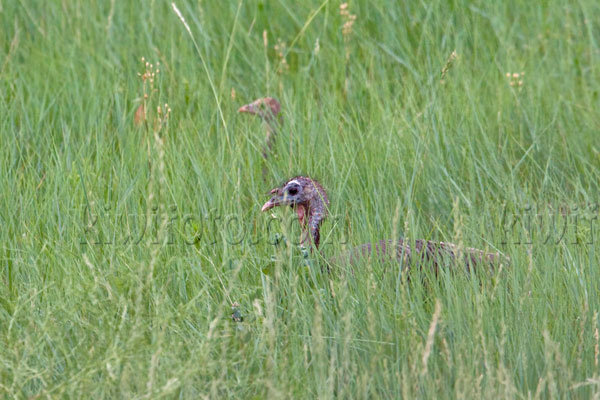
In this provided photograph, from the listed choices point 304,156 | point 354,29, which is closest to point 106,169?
point 304,156

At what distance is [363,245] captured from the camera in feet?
12.3

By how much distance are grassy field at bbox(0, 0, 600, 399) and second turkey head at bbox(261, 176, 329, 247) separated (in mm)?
68

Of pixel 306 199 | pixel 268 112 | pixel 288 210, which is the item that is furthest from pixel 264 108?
pixel 288 210

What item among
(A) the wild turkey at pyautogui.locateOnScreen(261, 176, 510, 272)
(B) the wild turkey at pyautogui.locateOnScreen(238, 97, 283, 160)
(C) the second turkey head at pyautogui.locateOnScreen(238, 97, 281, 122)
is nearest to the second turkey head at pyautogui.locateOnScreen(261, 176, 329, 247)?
(A) the wild turkey at pyautogui.locateOnScreen(261, 176, 510, 272)

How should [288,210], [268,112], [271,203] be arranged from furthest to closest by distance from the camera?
Answer: [268,112] < [271,203] < [288,210]

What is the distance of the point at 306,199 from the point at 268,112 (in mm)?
1063

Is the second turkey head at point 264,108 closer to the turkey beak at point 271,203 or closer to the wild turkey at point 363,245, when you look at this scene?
the wild turkey at point 363,245

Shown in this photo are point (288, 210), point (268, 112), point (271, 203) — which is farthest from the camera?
point (268, 112)

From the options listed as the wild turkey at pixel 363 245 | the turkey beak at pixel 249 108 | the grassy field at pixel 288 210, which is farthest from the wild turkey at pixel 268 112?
the wild turkey at pixel 363 245

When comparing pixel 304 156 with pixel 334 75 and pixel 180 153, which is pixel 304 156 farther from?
pixel 334 75

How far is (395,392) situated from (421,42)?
320cm

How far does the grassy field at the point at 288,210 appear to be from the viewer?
291cm

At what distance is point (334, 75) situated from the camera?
218 inches

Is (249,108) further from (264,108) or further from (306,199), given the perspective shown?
(306,199)
